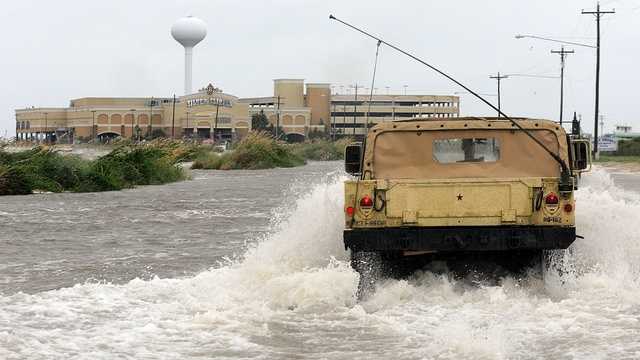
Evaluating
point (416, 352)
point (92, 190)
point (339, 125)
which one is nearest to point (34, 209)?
point (92, 190)

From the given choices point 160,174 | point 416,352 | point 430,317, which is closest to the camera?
point 416,352

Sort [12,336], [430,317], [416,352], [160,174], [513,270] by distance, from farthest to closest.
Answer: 1. [160,174]
2. [513,270]
3. [430,317]
4. [12,336]
5. [416,352]

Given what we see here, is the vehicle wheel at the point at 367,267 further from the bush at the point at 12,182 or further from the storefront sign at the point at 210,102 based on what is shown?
the storefront sign at the point at 210,102

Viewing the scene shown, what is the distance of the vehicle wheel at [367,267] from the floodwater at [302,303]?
0.16 m

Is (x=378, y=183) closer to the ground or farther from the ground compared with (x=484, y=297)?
farther from the ground

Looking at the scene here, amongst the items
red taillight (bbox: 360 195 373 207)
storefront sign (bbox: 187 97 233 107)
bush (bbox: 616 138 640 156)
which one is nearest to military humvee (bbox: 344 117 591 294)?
red taillight (bbox: 360 195 373 207)

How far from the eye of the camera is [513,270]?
441 inches

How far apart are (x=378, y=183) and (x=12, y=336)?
3.99 m

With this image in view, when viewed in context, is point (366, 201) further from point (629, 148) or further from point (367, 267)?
point (629, 148)

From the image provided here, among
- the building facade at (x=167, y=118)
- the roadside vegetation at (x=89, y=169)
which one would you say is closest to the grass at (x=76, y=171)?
the roadside vegetation at (x=89, y=169)

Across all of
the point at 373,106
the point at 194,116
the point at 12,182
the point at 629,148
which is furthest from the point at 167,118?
the point at 12,182

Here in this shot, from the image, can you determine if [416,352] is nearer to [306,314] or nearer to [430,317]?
[430,317]

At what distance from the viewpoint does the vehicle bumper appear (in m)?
10.1

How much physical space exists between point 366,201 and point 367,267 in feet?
2.87
